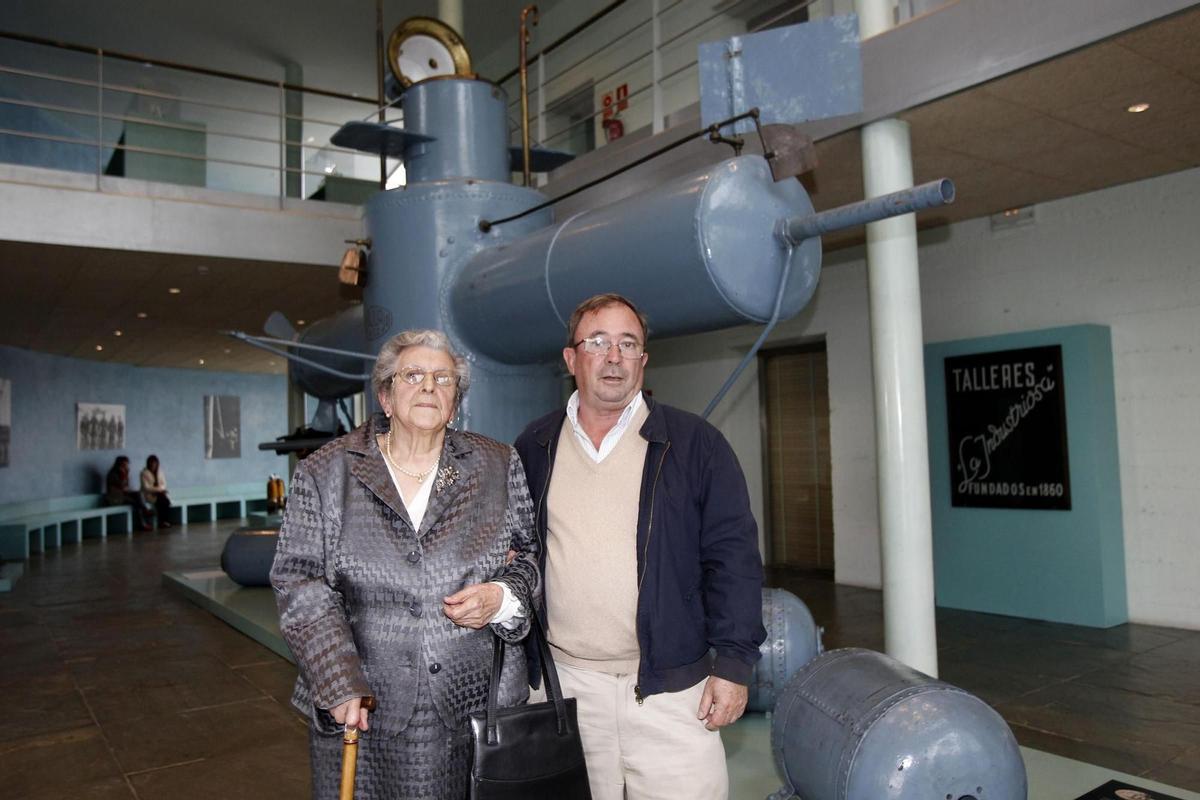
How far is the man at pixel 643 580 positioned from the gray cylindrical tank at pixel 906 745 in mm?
401

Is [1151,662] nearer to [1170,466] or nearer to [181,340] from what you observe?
[1170,466]

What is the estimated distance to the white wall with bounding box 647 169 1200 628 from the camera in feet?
18.4

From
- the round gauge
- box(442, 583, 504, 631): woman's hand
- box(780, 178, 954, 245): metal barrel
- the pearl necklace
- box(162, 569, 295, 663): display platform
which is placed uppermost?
the round gauge

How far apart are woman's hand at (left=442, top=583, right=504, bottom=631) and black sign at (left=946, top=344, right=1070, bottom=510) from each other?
207 inches

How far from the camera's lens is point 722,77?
2.91 meters

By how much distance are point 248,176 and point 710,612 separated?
52.1 ft

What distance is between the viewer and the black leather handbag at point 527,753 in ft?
5.81

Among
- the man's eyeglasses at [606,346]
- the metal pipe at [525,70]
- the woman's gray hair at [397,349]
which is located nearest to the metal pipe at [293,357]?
the metal pipe at [525,70]

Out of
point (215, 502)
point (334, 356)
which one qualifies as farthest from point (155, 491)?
point (334, 356)

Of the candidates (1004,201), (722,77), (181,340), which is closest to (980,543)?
(1004,201)

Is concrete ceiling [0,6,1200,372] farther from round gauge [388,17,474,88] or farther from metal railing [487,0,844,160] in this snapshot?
metal railing [487,0,844,160]

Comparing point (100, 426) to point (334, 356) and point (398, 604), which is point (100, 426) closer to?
point (334, 356)

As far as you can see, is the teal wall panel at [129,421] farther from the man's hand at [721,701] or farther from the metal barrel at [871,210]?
the man's hand at [721,701]

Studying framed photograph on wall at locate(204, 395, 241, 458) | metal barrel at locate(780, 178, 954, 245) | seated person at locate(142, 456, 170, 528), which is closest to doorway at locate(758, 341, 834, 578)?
metal barrel at locate(780, 178, 954, 245)
